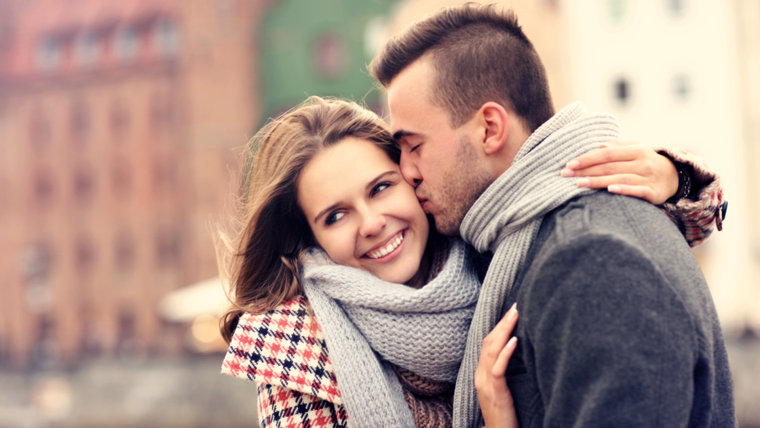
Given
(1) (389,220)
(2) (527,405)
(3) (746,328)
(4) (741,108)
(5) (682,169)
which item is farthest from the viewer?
(4) (741,108)

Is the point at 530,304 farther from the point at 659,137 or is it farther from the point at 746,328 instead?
the point at 659,137

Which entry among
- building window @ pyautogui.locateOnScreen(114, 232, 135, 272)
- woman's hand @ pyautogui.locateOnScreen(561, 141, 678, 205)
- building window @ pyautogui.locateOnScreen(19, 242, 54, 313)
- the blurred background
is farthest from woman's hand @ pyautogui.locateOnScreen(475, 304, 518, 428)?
building window @ pyautogui.locateOnScreen(19, 242, 54, 313)

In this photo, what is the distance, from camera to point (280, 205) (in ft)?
10.5

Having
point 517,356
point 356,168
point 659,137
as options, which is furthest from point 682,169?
point 659,137

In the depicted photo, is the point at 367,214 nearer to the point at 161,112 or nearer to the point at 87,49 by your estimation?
the point at 161,112

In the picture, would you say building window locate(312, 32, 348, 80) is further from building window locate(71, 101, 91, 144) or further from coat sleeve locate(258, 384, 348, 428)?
coat sleeve locate(258, 384, 348, 428)

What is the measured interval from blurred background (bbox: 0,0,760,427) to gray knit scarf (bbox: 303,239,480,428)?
13231mm

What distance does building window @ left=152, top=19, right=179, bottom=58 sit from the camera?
3031 cm

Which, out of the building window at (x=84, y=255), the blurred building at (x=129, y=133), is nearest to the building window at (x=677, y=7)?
the blurred building at (x=129, y=133)

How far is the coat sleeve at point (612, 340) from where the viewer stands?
1.85 m

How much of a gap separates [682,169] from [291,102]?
24775mm

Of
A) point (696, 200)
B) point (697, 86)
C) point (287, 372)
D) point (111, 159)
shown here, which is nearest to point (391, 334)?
point (287, 372)

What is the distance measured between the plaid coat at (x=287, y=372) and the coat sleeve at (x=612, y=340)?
0.98 metres

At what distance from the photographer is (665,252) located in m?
2.06
